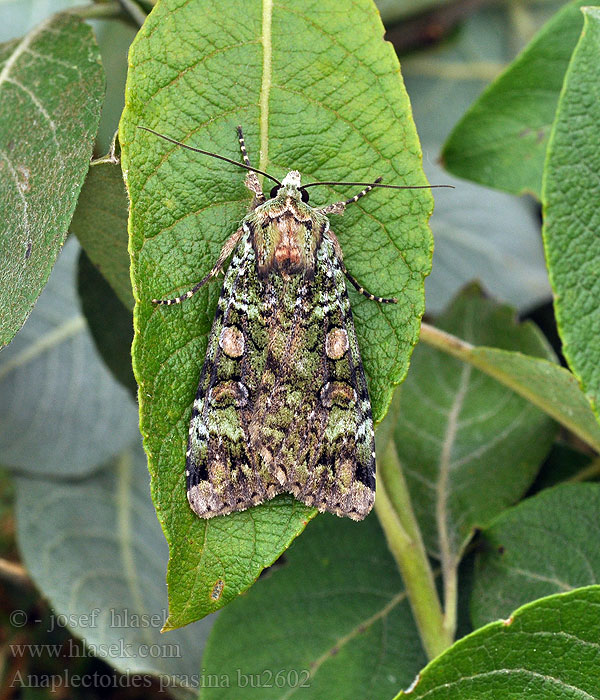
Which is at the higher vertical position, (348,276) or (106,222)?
(106,222)

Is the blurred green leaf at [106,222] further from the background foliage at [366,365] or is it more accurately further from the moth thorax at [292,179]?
the moth thorax at [292,179]

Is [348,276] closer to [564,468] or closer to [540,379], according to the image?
[540,379]

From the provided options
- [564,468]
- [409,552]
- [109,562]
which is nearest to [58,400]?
[109,562]

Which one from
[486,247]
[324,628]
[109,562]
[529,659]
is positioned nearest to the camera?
[529,659]

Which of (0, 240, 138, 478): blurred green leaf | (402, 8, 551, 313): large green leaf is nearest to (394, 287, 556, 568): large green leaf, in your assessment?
(402, 8, 551, 313): large green leaf

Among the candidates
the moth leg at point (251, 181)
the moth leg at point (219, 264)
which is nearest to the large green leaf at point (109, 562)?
the moth leg at point (219, 264)

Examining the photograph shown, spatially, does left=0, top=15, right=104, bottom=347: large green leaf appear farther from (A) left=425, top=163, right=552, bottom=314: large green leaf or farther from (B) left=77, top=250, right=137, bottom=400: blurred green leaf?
(A) left=425, top=163, right=552, bottom=314: large green leaf
